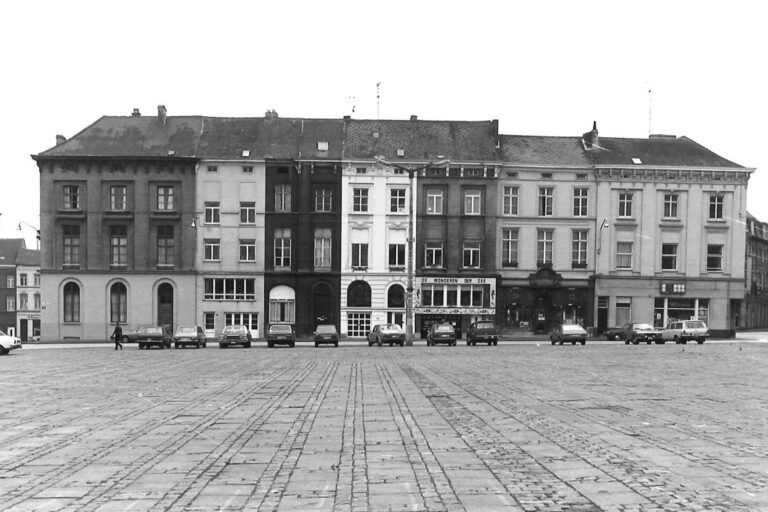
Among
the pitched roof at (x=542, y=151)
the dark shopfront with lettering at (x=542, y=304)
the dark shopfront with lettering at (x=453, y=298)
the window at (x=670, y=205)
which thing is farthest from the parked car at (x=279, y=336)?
the window at (x=670, y=205)

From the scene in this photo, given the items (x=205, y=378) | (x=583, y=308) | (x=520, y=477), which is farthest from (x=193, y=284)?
(x=520, y=477)

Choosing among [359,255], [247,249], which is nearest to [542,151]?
[359,255]

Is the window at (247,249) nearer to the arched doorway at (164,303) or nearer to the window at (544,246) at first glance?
the arched doorway at (164,303)

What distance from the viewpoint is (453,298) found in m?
62.4

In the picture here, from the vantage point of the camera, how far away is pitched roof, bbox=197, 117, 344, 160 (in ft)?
204

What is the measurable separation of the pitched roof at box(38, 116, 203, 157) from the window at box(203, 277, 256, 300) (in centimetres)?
1004

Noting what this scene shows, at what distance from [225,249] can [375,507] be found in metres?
57.0

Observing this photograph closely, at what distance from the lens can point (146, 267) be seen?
61.3 metres

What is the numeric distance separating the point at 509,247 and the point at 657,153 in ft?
46.7

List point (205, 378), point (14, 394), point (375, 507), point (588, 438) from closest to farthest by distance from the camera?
point (375, 507)
point (588, 438)
point (14, 394)
point (205, 378)

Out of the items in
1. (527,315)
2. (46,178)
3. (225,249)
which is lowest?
(527,315)

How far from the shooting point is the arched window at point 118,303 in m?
61.4

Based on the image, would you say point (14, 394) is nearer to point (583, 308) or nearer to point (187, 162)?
point (187, 162)

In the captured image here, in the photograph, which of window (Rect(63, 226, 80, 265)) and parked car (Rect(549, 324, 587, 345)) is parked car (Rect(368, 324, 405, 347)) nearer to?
parked car (Rect(549, 324, 587, 345))
